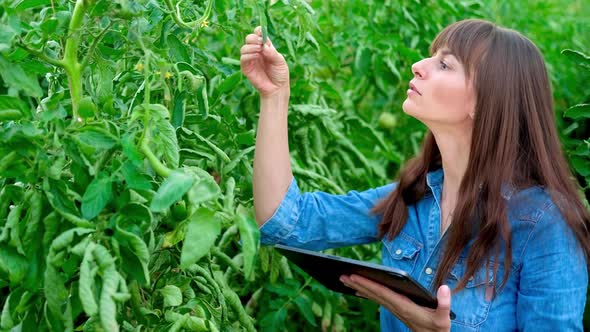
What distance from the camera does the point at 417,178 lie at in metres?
1.70

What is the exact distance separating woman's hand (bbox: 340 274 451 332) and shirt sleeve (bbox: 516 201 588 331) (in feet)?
0.50

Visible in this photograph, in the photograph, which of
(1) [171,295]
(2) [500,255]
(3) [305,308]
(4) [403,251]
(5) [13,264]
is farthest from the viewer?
(3) [305,308]

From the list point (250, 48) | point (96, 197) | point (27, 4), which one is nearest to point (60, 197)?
point (96, 197)

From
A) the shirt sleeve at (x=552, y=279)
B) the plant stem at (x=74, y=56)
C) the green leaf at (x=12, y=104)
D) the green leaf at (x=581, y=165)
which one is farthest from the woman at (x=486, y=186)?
the green leaf at (x=12, y=104)

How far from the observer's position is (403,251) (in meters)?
1.64

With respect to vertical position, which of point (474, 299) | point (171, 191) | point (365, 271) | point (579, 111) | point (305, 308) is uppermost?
point (171, 191)

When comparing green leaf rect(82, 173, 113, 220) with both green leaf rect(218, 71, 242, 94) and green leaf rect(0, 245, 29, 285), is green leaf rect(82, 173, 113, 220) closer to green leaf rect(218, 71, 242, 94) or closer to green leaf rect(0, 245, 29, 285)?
green leaf rect(0, 245, 29, 285)

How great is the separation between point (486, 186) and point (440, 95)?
0.18 meters

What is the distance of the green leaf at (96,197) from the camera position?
1.02 m

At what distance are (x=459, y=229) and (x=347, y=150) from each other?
57 centimetres

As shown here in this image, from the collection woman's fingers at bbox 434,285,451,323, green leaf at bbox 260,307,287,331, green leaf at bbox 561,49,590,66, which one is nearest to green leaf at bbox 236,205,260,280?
woman's fingers at bbox 434,285,451,323

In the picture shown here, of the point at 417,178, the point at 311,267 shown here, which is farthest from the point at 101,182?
the point at 417,178

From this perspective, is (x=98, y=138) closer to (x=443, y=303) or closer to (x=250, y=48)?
(x=250, y=48)

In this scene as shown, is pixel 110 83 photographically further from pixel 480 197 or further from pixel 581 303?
pixel 581 303
